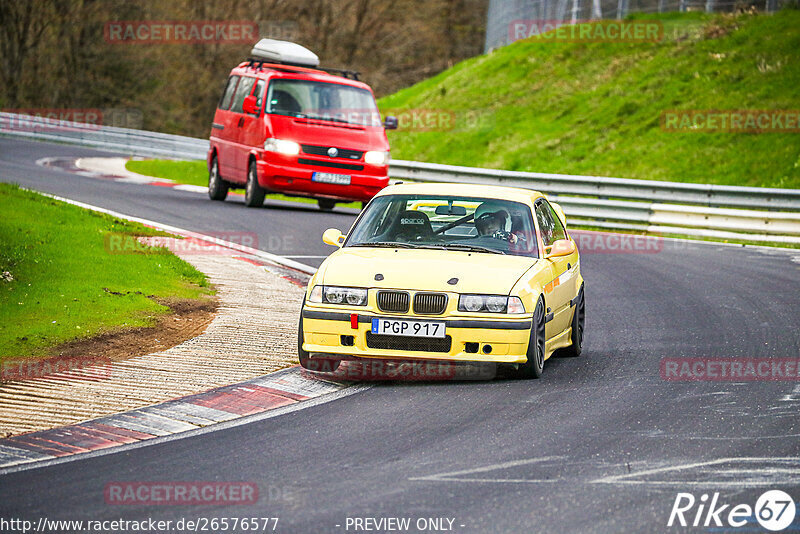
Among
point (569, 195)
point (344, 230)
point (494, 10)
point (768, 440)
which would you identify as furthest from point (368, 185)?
point (494, 10)

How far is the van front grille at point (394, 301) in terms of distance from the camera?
28.8ft

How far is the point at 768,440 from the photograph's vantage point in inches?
286

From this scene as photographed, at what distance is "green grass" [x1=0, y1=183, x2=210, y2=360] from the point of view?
10.2 metres

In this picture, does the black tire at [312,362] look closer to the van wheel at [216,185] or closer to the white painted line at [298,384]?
the white painted line at [298,384]

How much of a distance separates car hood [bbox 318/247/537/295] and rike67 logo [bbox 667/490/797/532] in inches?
124

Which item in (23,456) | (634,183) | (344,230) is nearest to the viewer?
(23,456)

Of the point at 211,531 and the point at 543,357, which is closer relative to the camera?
the point at 211,531

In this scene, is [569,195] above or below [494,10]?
below

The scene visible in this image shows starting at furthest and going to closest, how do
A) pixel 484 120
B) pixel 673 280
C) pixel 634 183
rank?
1. pixel 484 120
2. pixel 634 183
3. pixel 673 280

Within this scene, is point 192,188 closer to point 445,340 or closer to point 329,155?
point 329,155

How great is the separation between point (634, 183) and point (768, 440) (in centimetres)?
1633

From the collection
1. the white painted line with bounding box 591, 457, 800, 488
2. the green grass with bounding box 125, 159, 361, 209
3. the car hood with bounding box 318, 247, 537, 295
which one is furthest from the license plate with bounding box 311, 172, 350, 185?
the white painted line with bounding box 591, 457, 800, 488

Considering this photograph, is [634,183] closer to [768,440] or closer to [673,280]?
[673,280]

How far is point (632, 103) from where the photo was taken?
3209 centimetres
